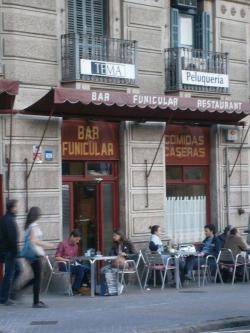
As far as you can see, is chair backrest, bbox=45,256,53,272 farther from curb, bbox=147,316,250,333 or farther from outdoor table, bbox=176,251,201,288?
curb, bbox=147,316,250,333

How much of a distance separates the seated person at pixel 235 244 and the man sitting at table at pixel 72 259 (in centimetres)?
382

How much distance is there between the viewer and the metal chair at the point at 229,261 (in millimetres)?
21250

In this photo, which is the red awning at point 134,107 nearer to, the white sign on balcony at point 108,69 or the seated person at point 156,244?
the white sign on balcony at point 108,69

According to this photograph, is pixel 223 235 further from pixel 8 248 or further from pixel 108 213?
pixel 8 248

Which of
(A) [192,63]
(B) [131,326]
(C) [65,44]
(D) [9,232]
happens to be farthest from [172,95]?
(B) [131,326]

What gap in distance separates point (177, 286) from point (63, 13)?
6.35 m

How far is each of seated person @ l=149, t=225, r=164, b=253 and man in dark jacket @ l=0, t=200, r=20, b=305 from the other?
4632 millimetres

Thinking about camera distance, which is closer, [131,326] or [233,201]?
[131,326]

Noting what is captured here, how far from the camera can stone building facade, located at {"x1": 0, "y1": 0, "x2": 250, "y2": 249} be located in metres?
19.4

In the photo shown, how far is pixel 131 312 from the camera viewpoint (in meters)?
16.0

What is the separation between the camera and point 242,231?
2405cm

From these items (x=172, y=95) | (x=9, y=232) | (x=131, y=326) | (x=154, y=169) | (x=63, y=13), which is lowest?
(x=131, y=326)

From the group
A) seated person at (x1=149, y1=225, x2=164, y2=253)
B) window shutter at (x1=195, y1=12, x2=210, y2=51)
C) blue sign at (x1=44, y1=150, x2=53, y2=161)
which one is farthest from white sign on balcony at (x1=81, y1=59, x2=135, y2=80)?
seated person at (x1=149, y1=225, x2=164, y2=253)

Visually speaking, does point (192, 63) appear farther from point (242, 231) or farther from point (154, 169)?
point (242, 231)
